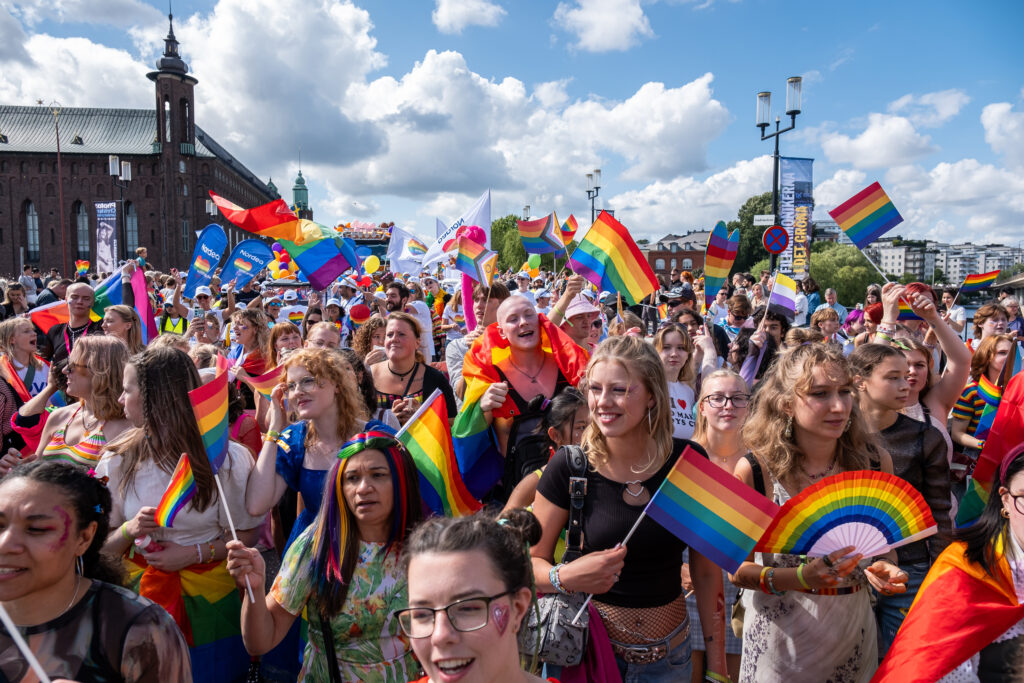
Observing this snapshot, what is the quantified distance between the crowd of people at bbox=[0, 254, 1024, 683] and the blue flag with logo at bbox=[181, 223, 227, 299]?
183 inches

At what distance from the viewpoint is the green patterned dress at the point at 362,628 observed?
2.39 metres

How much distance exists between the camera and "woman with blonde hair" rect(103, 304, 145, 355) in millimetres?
5156

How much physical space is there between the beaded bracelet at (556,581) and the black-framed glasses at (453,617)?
757 mm

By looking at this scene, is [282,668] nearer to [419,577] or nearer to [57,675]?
[57,675]

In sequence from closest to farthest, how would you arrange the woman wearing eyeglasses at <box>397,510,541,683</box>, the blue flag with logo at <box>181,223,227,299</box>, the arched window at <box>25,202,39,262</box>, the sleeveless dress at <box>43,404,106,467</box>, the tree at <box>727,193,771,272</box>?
the woman wearing eyeglasses at <box>397,510,541,683</box>
the sleeveless dress at <box>43,404,106,467</box>
the blue flag with logo at <box>181,223,227,299</box>
the tree at <box>727,193,771,272</box>
the arched window at <box>25,202,39,262</box>

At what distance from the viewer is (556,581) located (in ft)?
7.34

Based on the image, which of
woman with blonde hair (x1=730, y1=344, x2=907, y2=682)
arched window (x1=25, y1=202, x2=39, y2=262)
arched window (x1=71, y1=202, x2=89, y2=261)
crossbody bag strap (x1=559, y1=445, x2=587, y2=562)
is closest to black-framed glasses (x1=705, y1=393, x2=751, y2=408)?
woman with blonde hair (x1=730, y1=344, x2=907, y2=682)

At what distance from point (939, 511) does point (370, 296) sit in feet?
27.5

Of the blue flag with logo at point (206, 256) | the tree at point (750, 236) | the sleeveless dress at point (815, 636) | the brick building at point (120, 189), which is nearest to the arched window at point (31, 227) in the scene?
the brick building at point (120, 189)

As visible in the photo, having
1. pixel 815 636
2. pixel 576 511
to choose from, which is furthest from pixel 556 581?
pixel 815 636

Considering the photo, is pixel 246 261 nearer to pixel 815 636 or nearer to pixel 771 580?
pixel 771 580

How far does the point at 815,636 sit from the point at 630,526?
0.76 metres

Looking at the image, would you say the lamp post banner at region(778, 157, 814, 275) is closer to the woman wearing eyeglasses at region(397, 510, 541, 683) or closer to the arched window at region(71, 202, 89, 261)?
the woman wearing eyeglasses at region(397, 510, 541, 683)

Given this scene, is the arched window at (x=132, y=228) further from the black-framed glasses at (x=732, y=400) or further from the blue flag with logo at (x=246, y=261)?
the black-framed glasses at (x=732, y=400)
